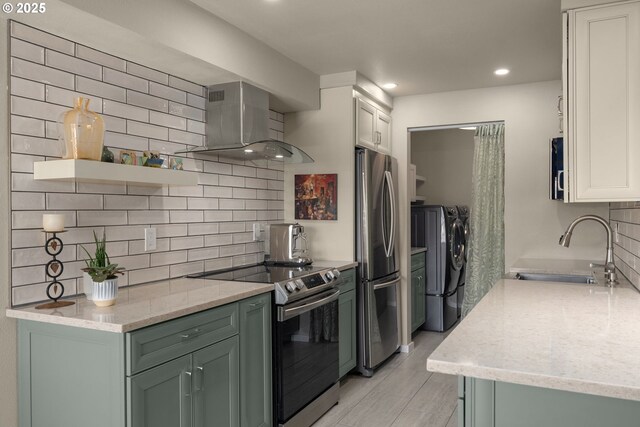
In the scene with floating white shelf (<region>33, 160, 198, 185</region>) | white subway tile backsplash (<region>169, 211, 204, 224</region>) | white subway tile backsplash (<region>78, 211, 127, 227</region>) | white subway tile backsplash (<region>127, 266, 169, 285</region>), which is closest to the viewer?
floating white shelf (<region>33, 160, 198, 185</region>)

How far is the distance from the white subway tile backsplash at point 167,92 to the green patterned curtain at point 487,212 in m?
2.97

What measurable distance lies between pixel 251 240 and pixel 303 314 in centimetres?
89

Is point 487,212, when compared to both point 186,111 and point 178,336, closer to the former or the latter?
point 186,111

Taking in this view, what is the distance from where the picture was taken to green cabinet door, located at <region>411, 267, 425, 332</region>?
15.9ft

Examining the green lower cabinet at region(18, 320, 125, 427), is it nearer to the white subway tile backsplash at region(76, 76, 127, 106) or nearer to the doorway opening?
the white subway tile backsplash at region(76, 76, 127, 106)

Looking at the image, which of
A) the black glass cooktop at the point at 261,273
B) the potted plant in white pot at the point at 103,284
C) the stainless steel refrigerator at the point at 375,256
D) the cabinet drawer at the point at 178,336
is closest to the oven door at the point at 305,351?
the black glass cooktop at the point at 261,273

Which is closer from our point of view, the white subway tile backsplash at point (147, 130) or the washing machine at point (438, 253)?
the white subway tile backsplash at point (147, 130)

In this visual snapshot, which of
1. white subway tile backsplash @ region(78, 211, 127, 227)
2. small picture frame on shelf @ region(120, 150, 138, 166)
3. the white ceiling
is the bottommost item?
white subway tile backsplash @ region(78, 211, 127, 227)

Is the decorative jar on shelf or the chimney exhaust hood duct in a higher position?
the chimney exhaust hood duct

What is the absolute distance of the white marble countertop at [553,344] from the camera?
1.23 m

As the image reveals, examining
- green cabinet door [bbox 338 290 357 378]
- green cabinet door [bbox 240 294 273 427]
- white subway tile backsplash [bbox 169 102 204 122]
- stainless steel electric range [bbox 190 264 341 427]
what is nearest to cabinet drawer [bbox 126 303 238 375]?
green cabinet door [bbox 240 294 273 427]

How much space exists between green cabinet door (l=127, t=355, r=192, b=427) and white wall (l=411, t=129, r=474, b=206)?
4.62 m

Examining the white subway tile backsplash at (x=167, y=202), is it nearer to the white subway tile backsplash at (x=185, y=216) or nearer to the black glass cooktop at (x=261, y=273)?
the white subway tile backsplash at (x=185, y=216)

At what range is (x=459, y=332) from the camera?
1.67m
